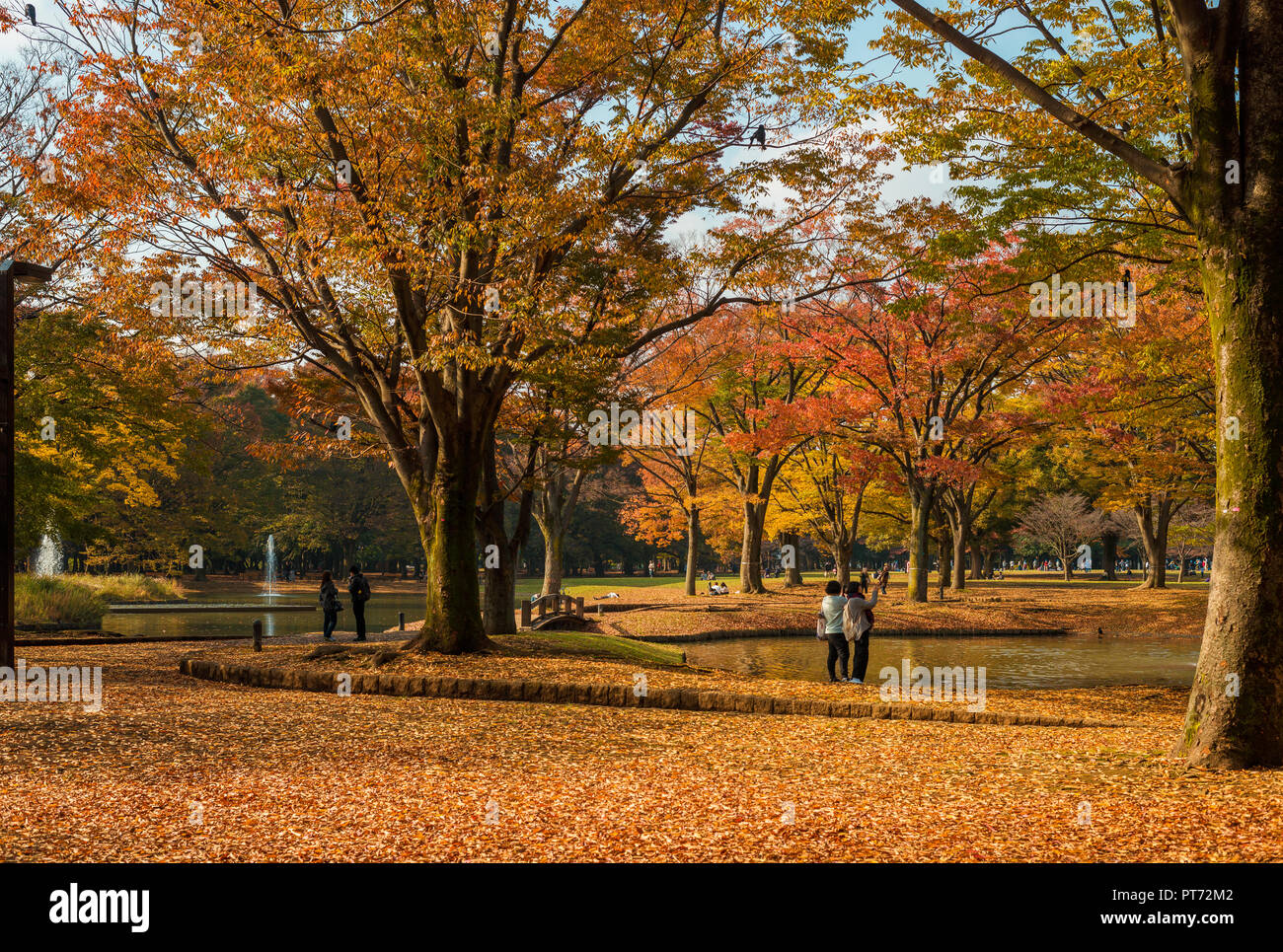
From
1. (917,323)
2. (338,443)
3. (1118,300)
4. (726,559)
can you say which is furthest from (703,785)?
(726,559)

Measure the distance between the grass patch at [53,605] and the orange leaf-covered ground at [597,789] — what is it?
43.8 ft

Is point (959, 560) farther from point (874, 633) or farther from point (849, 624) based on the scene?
point (849, 624)

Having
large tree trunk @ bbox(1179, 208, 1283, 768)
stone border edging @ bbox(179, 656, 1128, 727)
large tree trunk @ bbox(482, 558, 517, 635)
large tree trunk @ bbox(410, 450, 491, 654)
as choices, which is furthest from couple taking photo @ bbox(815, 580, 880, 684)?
large tree trunk @ bbox(482, 558, 517, 635)

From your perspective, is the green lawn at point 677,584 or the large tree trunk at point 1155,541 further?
the green lawn at point 677,584

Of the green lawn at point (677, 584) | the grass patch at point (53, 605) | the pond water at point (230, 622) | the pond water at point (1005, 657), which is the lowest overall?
the green lawn at point (677, 584)

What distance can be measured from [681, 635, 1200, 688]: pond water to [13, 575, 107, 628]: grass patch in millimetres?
14582

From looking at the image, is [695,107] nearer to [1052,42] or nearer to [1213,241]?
[1052,42]

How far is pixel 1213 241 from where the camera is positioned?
7496 mm

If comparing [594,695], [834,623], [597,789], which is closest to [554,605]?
[834,623]

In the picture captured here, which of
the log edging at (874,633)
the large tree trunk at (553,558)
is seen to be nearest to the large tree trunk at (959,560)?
the log edging at (874,633)

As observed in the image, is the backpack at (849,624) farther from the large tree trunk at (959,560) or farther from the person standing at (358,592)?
the large tree trunk at (959,560)

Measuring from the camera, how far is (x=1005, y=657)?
20.9 metres

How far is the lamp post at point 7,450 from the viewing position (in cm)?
870

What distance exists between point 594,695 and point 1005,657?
12.9 metres
